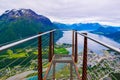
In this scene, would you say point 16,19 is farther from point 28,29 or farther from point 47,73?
point 47,73

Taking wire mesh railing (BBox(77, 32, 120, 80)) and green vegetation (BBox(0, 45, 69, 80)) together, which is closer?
wire mesh railing (BBox(77, 32, 120, 80))

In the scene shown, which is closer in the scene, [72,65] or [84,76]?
[84,76]

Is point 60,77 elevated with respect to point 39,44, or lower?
lower

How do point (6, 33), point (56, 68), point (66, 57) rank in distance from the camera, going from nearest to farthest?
point (56, 68) → point (66, 57) → point (6, 33)

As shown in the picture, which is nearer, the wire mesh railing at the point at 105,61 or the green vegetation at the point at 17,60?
the wire mesh railing at the point at 105,61

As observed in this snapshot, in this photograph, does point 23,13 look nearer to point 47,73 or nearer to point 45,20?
point 45,20

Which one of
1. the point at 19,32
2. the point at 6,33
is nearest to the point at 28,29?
the point at 19,32

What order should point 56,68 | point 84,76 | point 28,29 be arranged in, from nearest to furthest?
1. point 84,76
2. point 56,68
3. point 28,29

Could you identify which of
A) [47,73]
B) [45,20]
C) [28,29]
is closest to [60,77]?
[47,73]

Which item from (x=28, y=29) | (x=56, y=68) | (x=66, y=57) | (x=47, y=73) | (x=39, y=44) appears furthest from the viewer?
(x=28, y=29)
